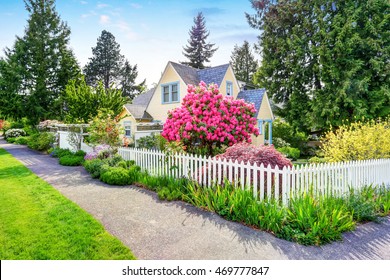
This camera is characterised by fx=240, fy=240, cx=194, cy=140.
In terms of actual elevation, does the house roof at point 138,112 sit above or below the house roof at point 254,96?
below

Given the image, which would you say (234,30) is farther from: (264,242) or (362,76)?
(362,76)

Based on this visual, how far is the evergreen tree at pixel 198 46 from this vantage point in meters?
39.4

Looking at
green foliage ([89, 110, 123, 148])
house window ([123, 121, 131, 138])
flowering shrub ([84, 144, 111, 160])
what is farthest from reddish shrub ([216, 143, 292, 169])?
house window ([123, 121, 131, 138])

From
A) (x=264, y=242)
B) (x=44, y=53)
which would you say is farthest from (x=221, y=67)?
(x=44, y=53)

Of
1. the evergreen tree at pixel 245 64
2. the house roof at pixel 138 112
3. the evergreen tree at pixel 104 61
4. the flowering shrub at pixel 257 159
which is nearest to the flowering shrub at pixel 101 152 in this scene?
the flowering shrub at pixel 257 159

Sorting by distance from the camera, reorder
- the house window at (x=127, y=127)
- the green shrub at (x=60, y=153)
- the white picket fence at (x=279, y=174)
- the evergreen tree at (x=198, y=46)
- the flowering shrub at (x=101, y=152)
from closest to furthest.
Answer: the white picket fence at (x=279, y=174)
the flowering shrub at (x=101, y=152)
the green shrub at (x=60, y=153)
the house window at (x=127, y=127)
the evergreen tree at (x=198, y=46)

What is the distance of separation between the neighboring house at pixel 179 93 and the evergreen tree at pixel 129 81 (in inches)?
1020

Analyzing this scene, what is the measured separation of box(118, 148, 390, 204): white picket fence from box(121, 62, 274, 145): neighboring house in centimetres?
988

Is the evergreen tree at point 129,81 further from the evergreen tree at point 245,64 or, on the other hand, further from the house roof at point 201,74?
the house roof at point 201,74

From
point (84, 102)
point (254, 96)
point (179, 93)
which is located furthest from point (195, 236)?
point (254, 96)

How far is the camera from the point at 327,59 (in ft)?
60.6

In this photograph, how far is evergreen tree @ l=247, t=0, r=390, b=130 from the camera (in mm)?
17219

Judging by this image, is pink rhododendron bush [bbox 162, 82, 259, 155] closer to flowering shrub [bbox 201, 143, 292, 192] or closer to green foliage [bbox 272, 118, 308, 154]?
flowering shrub [bbox 201, 143, 292, 192]
